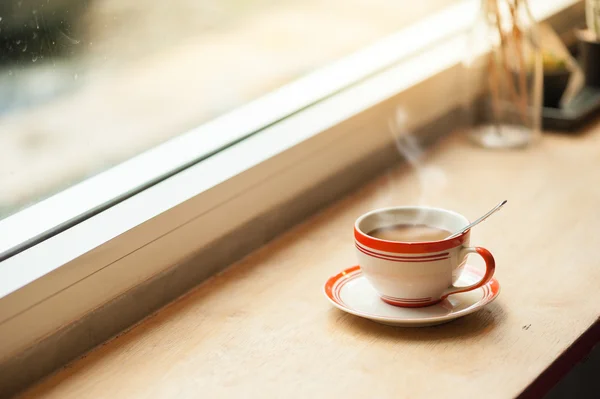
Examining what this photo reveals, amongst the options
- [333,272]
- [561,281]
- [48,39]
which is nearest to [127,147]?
[48,39]

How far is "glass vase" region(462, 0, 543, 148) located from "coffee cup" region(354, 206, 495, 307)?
0.56m

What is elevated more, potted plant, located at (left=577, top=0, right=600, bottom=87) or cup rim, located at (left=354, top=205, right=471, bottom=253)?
cup rim, located at (left=354, top=205, right=471, bottom=253)

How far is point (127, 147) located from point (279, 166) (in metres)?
0.21

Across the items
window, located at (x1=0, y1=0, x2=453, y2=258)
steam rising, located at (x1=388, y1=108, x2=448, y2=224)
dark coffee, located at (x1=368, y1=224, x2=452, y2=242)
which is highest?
window, located at (x1=0, y1=0, x2=453, y2=258)

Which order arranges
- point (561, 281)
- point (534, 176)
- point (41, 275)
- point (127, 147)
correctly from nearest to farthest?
1. point (41, 275)
2. point (561, 281)
3. point (127, 147)
4. point (534, 176)

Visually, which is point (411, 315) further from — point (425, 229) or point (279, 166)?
point (279, 166)

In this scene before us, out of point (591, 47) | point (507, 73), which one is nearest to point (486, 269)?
point (507, 73)

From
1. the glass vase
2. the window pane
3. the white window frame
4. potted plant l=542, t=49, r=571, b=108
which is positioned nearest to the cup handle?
the white window frame

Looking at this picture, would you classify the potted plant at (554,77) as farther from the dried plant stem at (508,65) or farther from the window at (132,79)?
the window at (132,79)

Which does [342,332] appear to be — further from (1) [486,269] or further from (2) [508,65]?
(2) [508,65]

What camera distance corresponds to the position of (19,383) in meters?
0.82

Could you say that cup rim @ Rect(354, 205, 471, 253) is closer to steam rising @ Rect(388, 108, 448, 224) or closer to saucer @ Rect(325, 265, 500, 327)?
saucer @ Rect(325, 265, 500, 327)

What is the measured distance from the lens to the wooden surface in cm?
77

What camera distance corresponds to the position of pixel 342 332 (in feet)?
2.81
